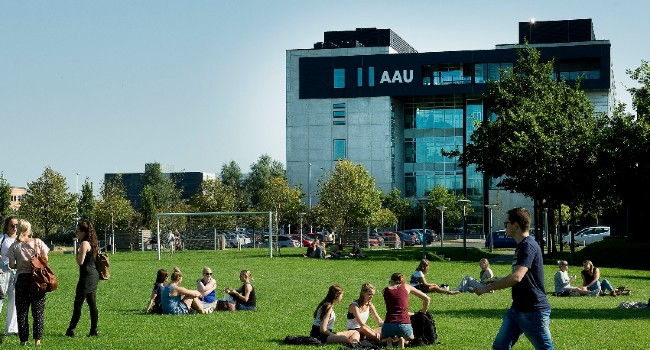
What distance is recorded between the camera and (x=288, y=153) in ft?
388

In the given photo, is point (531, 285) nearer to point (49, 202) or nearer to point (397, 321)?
point (397, 321)

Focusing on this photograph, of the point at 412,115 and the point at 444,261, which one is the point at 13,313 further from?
the point at 412,115

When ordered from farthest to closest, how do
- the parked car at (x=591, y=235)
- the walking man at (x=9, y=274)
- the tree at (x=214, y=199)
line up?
1. the tree at (x=214, y=199)
2. the parked car at (x=591, y=235)
3. the walking man at (x=9, y=274)

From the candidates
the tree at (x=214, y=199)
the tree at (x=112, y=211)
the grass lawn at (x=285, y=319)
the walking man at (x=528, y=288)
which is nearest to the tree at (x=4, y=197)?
the tree at (x=112, y=211)

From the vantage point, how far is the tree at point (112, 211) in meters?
86.2

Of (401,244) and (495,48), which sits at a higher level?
(495,48)

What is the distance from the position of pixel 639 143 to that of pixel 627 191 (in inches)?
124

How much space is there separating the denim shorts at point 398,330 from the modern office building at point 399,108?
3720 inches

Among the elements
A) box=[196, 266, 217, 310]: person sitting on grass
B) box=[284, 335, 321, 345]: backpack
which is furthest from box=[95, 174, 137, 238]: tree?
box=[284, 335, 321, 345]: backpack

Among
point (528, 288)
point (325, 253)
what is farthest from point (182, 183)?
point (528, 288)

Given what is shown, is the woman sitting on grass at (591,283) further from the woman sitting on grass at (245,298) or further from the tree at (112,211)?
the tree at (112,211)

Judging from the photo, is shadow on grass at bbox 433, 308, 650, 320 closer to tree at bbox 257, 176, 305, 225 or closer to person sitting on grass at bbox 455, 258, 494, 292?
person sitting on grass at bbox 455, 258, 494, 292

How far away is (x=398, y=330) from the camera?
1608cm

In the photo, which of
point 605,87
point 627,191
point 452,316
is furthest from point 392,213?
point 452,316
